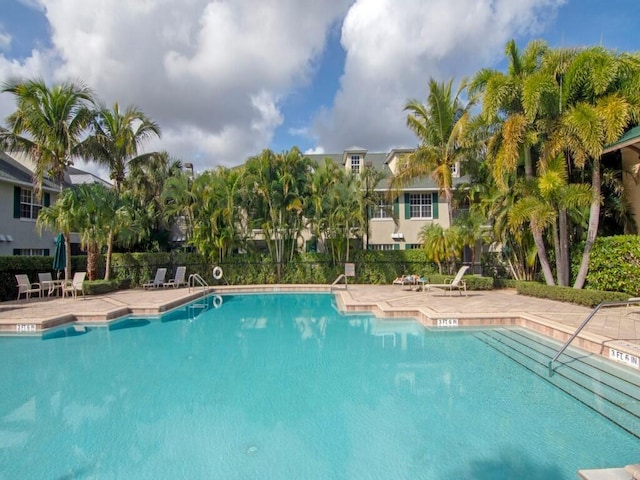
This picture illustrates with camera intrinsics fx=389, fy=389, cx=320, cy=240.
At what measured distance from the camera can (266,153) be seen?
66.8 feet

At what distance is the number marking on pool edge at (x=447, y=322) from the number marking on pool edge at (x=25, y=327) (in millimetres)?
10887

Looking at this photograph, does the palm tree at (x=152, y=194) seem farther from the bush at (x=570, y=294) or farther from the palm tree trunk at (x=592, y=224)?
the palm tree trunk at (x=592, y=224)

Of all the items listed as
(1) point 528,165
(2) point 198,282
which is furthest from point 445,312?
(2) point 198,282

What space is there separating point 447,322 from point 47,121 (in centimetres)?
1737

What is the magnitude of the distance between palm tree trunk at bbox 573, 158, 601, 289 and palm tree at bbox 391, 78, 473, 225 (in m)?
5.89

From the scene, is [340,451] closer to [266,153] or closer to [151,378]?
[151,378]

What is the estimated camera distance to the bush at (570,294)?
11.2 m

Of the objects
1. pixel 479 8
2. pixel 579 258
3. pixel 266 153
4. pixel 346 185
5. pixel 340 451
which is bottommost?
pixel 340 451

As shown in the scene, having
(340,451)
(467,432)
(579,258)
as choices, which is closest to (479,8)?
(579,258)

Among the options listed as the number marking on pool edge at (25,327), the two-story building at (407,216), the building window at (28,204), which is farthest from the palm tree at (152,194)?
the number marking on pool edge at (25,327)

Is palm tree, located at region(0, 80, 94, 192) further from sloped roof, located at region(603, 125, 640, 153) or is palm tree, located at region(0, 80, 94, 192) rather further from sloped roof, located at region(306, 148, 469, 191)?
sloped roof, located at region(603, 125, 640, 153)

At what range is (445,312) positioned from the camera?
37.0 ft

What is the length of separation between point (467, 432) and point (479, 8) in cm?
1275

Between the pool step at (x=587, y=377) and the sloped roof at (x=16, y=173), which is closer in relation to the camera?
the pool step at (x=587, y=377)
